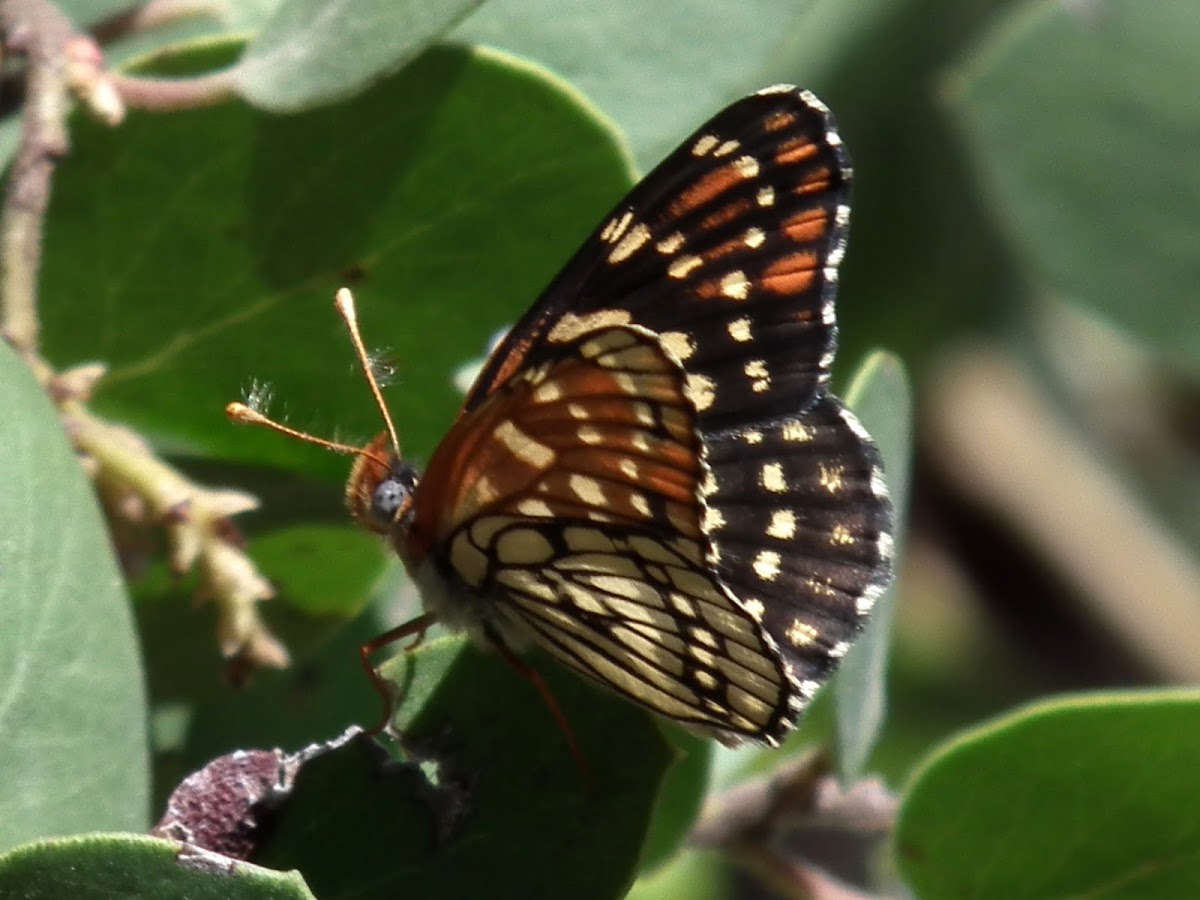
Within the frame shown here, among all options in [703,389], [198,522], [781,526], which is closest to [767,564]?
[781,526]

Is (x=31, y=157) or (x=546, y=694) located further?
(x=31, y=157)

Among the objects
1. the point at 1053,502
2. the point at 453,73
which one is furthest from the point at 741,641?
the point at 1053,502

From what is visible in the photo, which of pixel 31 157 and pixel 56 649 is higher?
pixel 31 157

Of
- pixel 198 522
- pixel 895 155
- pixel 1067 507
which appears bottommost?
pixel 1067 507

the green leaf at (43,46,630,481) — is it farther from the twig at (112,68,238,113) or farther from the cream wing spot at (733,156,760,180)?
the cream wing spot at (733,156,760,180)

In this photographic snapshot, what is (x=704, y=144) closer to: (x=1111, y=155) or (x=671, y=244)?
(x=671, y=244)

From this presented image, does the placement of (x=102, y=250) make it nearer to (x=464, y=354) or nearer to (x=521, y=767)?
(x=464, y=354)

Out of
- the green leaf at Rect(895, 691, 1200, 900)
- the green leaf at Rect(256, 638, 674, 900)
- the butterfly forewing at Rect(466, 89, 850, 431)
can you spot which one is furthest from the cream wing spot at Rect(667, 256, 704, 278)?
the green leaf at Rect(895, 691, 1200, 900)

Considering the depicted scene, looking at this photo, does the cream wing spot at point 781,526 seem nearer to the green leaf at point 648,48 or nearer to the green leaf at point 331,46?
the green leaf at point 648,48
